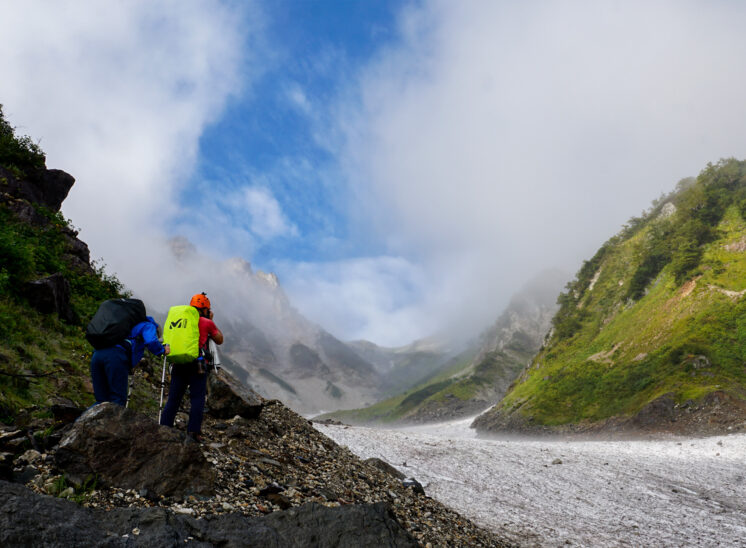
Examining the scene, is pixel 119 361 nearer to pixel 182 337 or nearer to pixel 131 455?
pixel 182 337

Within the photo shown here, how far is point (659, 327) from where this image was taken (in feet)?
183

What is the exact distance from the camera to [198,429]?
894 cm

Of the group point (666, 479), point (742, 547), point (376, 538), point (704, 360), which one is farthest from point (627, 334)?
point (376, 538)

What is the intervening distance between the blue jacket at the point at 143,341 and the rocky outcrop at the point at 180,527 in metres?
3.32

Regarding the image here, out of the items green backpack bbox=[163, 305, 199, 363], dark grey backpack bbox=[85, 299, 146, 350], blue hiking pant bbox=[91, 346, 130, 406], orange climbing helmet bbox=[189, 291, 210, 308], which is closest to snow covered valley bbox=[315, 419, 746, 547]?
green backpack bbox=[163, 305, 199, 363]

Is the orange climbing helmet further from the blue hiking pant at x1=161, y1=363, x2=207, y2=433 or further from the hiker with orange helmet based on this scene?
the blue hiking pant at x1=161, y1=363, x2=207, y2=433

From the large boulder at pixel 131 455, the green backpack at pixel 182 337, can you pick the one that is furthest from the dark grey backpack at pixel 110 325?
the large boulder at pixel 131 455

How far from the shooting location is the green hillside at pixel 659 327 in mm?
45219

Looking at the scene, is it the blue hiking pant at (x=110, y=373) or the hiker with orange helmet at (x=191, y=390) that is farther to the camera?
the hiker with orange helmet at (x=191, y=390)

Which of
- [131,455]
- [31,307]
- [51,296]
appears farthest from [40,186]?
[131,455]

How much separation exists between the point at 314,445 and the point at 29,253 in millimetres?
11470

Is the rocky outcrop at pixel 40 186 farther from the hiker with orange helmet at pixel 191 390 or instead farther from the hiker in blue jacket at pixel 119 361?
the hiker with orange helmet at pixel 191 390

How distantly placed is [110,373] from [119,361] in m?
0.26

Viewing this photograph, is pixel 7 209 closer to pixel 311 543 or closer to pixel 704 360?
pixel 311 543
